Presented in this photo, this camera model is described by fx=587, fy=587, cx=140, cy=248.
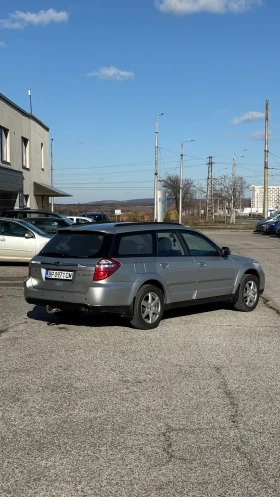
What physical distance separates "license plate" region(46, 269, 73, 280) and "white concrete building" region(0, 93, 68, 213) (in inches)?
810

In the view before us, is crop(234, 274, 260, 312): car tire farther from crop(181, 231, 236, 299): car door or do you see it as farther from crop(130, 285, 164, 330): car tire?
crop(130, 285, 164, 330): car tire

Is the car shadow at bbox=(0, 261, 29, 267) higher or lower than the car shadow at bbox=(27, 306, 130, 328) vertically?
higher

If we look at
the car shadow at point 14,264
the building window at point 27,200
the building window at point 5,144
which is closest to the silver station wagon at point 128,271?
the car shadow at point 14,264

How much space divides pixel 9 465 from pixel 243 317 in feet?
20.2

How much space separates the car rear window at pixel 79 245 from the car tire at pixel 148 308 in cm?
79

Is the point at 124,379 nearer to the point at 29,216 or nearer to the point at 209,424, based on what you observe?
the point at 209,424

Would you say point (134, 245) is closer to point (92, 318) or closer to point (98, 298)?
point (98, 298)

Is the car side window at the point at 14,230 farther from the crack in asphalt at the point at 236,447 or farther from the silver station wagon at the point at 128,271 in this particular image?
the crack in asphalt at the point at 236,447

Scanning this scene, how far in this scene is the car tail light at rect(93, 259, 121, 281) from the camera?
788 centimetres

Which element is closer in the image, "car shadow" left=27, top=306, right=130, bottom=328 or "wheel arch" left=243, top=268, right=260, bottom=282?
"car shadow" left=27, top=306, right=130, bottom=328

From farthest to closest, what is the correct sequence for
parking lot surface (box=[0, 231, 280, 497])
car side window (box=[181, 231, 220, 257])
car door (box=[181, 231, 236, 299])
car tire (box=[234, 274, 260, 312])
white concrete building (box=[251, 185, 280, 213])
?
white concrete building (box=[251, 185, 280, 213]) → car tire (box=[234, 274, 260, 312]) → car side window (box=[181, 231, 220, 257]) → car door (box=[181, 231, 236, 299]) → parking lot surface (box=[0, 231, 280, 497])

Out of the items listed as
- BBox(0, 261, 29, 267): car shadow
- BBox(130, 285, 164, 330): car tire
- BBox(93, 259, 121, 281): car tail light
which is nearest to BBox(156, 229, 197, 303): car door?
BBox(130, 285, 164, 330): car tire

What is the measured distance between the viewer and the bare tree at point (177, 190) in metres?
97.7

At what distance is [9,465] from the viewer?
12.9 feet
